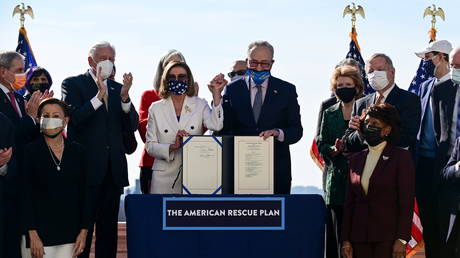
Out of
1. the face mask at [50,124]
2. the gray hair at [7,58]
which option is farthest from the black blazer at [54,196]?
the gray hair at [7,58]

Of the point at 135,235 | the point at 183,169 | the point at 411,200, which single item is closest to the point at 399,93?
the point at 411,200

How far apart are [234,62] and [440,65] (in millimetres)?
2070

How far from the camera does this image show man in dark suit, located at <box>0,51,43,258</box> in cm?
770

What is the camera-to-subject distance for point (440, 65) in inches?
340

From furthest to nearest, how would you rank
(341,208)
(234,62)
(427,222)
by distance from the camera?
(234,62), (427,222), (341,208)

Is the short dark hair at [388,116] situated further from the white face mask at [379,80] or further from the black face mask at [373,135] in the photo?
the white face mask at [379,80]

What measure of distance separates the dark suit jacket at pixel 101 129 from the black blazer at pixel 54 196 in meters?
0.70

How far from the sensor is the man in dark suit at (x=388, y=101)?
300 inches

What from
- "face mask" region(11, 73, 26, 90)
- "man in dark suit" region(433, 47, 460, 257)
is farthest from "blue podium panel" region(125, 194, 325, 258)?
"face mask" region(11, 73, 26, 90)

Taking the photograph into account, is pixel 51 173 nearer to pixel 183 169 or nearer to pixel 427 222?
pixel 183 169

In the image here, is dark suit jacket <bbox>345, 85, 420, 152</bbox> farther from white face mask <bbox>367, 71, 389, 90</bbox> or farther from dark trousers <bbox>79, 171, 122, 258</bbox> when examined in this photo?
dark trousers <bbox>79, 171, 122, 258</bbox>

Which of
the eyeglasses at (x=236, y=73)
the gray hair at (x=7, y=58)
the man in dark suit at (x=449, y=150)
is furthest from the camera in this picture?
the eyeglasses at (x=236, y=73)

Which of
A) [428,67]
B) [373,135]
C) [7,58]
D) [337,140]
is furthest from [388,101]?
[428,67]

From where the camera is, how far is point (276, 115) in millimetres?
7742
